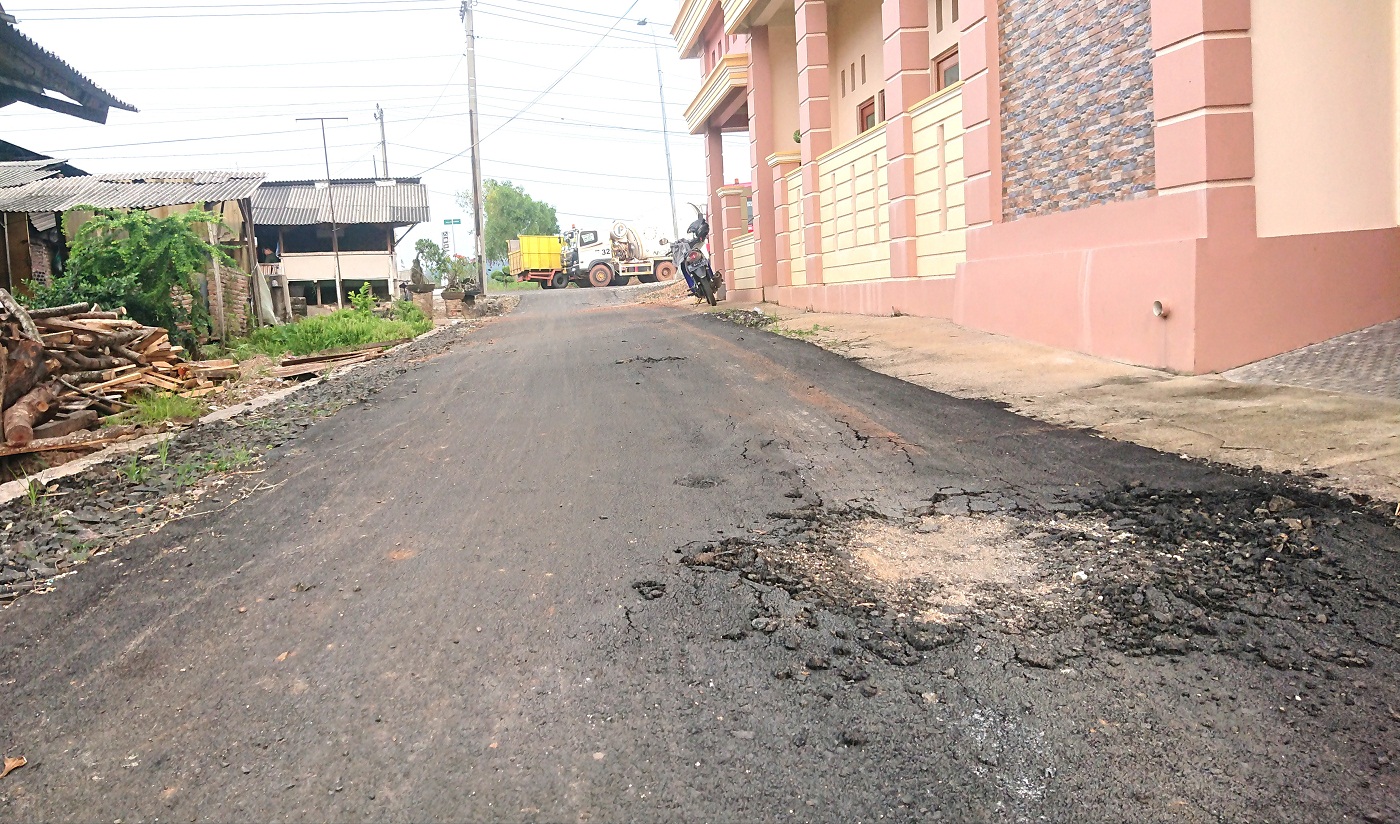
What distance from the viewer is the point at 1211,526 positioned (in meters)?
4.34

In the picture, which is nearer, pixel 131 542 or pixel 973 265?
pixel 131 542

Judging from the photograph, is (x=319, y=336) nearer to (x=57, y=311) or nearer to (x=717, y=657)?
(x=57, y=311)

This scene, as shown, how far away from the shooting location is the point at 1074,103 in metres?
9.12

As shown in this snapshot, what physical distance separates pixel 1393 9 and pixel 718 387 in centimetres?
617

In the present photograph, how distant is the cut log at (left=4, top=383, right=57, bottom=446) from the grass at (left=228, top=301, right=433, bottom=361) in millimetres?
7327

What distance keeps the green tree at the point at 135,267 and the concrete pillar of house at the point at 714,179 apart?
14.1 m

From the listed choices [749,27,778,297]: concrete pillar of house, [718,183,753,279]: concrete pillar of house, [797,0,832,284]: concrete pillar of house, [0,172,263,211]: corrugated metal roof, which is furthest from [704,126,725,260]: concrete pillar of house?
[0,172,263,211]: corrugated metal roof

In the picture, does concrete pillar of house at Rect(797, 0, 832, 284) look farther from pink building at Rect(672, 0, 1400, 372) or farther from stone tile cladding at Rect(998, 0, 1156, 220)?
stone tile cladding at Rect(998, 0, 1156, 220)

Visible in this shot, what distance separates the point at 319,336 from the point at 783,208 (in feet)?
30.1

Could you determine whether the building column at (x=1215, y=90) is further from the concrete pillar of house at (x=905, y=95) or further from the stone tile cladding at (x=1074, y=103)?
the concrete pillar of house at (x=905, y=95)

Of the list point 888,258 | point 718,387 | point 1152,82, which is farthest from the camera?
point 888,258

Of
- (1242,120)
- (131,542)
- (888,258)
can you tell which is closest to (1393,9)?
(1242,120)

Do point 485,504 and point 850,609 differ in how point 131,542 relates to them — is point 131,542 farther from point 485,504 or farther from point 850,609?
point 850,609

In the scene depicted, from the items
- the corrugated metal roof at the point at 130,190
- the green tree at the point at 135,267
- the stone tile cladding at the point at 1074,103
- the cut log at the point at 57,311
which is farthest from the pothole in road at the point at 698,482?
the corrugated metal roof at the point at 130,190
